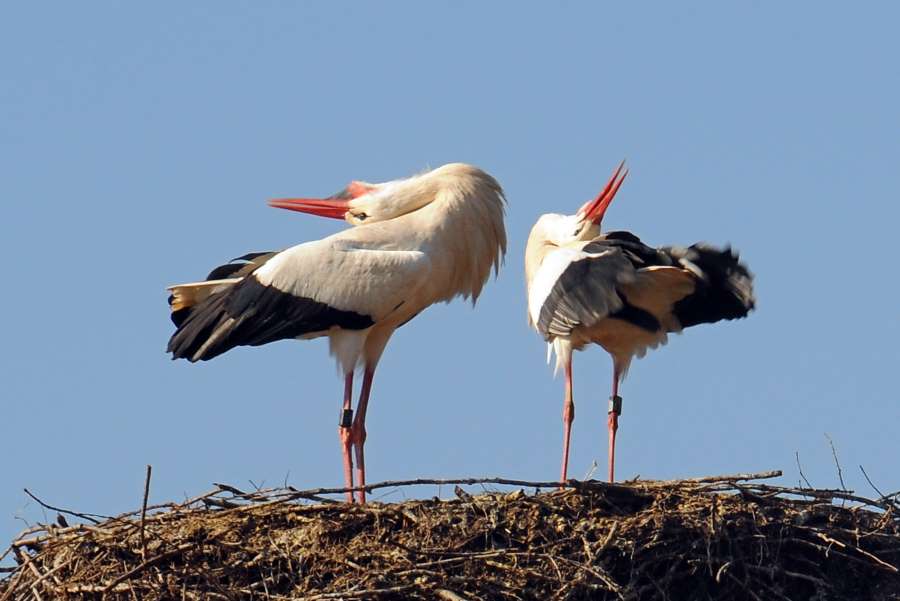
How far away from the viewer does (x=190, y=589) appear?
10281 mm

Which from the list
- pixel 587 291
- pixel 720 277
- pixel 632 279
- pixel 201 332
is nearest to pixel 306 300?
pixel 201 332

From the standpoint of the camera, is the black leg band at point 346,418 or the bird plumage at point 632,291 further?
the black leg band at point 346,418

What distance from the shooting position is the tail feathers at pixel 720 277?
12531 millimetres

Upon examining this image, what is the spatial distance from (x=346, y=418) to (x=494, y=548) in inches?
104

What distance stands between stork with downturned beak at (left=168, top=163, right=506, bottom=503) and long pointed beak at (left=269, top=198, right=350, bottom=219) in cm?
12

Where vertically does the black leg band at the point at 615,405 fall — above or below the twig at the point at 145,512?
above

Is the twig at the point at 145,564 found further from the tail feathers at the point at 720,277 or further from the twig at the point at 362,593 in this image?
the tail feathers at the point at 720,277

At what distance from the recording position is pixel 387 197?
43.6 ft

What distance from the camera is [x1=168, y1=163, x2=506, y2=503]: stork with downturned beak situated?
12547 millimetres

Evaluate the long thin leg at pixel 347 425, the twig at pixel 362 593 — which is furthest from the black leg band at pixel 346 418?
the twig at pixel 362 593

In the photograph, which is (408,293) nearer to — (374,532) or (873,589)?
(374,532)

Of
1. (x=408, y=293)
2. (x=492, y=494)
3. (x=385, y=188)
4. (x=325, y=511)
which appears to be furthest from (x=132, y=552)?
(x=385, y=188)

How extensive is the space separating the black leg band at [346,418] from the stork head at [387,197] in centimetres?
119

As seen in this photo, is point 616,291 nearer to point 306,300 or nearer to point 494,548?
point 306,300
